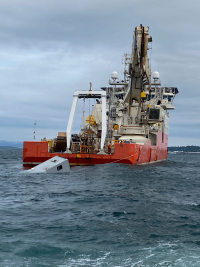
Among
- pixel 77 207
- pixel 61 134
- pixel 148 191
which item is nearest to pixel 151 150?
pixel 61 134

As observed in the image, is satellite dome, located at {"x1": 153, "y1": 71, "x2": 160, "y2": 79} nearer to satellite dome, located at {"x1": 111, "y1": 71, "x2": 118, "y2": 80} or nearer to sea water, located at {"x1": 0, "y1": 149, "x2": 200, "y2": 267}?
satellite dome, located at {"x1": 111, "y1": 71, "x2": 118, "y2": 80}

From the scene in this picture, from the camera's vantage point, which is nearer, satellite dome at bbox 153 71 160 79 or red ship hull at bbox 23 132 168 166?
red ship hull at bbox 23 132 168 166

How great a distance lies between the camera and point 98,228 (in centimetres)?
812

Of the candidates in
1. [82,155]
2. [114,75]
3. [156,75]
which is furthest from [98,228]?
[156,75]

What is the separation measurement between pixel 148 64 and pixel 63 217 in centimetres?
2185

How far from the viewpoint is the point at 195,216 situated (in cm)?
962

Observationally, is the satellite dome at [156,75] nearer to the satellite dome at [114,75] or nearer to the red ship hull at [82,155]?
the satellite dome at [114,75]

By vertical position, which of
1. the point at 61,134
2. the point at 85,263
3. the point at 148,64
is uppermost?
the point at 148,64

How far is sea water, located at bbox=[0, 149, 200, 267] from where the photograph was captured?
20.9 ft

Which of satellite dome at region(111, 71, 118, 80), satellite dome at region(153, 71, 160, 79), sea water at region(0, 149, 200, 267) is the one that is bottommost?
sea water at region(0, 149, 200, 267)

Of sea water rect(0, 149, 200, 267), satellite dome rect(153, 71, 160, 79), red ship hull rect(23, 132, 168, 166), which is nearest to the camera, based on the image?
sea water rect(0, 149, 200, 267)

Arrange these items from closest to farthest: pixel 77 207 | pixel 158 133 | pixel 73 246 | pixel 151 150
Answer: pixel 73 246 < pixel 77 207 < pixel 151 150 < pixel 158 133

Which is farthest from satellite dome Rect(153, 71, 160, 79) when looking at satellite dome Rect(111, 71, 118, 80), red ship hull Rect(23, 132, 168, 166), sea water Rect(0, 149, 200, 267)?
sea water Rect(0, 149, 200, 267)

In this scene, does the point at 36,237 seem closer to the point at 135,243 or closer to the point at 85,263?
the point at 85,263
